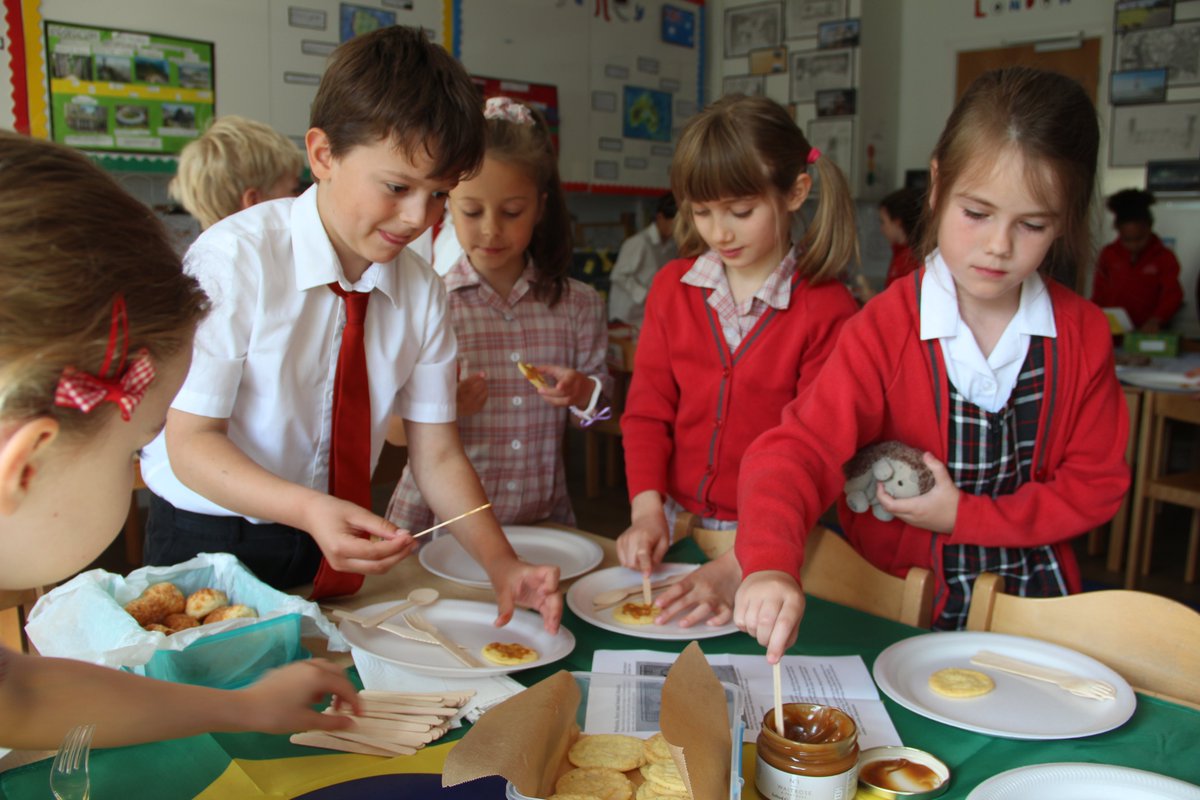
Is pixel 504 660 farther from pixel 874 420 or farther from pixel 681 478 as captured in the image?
pixel 681 478

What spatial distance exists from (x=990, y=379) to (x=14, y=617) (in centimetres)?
145

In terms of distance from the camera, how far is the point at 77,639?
1139mm

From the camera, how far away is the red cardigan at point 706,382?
1828mm

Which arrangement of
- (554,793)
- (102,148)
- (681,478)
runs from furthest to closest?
1. (102,148)
2. (681,478)
3. (554,793)

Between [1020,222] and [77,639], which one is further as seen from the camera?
[1020,222]

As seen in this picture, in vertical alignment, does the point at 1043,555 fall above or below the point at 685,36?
below

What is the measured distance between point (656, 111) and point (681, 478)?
17.6 ft

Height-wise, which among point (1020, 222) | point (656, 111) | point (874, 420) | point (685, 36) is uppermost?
point (685, 36)

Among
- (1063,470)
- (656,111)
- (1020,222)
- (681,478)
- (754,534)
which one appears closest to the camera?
(754,534)

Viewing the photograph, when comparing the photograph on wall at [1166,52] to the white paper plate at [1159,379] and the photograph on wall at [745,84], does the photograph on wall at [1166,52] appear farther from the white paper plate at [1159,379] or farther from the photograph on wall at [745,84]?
the white paper plate at [1159,379]

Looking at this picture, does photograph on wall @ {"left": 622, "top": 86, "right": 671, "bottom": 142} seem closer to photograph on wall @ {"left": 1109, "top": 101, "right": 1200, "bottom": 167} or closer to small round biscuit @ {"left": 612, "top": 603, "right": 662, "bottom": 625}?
photograph on wall @ {"left": 1109, "top": 101, "right": 1200, "bottom": 167}

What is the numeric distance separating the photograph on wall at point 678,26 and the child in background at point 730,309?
536cm

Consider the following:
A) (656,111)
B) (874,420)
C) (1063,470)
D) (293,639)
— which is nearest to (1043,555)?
(1063,470)

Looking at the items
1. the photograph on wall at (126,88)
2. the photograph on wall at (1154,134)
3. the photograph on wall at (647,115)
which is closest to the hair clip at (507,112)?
the photograph on wall at (126,88)
